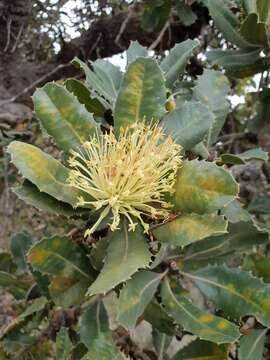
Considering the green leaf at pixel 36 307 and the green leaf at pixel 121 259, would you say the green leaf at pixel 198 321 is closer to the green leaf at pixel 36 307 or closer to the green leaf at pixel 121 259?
the green leaf at pixel 121 259

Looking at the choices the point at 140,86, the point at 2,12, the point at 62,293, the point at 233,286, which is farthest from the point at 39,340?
the point at 2,12

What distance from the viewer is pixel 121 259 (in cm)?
109

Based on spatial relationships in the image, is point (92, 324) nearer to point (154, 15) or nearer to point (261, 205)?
point (261, 205)

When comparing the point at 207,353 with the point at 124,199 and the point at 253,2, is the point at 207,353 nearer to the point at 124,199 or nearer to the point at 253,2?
the point at 124,199

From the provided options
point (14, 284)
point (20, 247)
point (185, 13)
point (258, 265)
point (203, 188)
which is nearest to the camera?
point (203, 188)

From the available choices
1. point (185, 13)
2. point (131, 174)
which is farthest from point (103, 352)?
point (185, 13)

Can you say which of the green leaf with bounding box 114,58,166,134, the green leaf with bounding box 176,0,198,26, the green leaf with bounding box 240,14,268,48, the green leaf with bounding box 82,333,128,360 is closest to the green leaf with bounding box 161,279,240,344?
the green leaf with bounding box 82,333,128,360

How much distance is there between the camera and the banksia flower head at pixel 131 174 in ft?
3.70

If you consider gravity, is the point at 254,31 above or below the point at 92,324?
above

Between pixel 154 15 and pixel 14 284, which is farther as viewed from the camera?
pixel 154 15

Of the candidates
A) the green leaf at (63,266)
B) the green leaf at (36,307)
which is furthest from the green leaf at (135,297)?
the green leaf at (36,307)

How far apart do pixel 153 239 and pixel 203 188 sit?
0.54ft

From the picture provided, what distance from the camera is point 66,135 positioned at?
1213 millimetres

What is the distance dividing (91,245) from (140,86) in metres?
0.35
